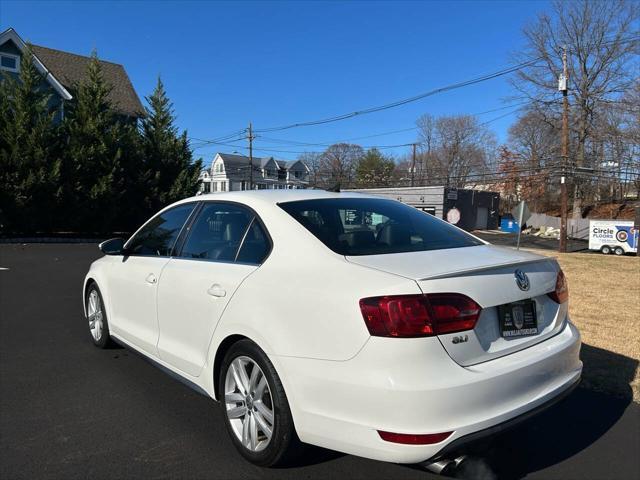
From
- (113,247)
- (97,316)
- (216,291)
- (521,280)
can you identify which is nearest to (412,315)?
(521,280)

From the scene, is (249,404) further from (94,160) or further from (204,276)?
(94,160)

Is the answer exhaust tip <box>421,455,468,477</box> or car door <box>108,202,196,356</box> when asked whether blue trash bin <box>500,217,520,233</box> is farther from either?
exhaust tip <box>421,455,468,477</box>

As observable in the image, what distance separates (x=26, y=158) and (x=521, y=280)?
70.1ft

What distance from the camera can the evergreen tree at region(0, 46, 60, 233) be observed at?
19.4 meters

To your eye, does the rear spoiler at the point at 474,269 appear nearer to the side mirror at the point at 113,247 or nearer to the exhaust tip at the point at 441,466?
the exhaust tip at the point at 441,466

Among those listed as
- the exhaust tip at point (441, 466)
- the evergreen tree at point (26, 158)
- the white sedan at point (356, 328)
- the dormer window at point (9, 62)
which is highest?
the dormer window at point (9, 62)

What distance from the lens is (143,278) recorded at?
13.1 ft

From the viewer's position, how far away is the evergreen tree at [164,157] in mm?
24266

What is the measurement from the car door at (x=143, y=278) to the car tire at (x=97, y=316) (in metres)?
0.28

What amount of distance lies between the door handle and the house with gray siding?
23387 mm

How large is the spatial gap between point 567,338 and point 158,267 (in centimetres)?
292

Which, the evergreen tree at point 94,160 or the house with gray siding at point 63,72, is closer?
the evergreen tree at point 94,160

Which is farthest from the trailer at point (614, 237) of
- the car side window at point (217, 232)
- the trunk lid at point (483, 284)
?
the car side window at point (217, 232)

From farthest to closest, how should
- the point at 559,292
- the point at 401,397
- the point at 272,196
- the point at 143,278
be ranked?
the point at 143,278
the point at 272,196
the point at 559,292
the point at 401,397
